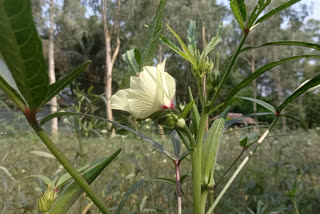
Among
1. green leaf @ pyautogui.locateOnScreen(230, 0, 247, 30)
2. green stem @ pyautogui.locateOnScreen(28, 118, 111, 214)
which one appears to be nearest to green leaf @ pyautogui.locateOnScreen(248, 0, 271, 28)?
green leaf @ pyautogui.locateOnScreen(230, 0, 247, 30)

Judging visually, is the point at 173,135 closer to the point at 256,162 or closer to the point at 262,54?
the point at 256,162

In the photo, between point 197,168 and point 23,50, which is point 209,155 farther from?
point 23,50

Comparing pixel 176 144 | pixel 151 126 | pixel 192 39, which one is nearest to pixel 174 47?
pixel 192 39

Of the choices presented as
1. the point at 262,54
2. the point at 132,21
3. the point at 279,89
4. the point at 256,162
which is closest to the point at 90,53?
the point at 132,21

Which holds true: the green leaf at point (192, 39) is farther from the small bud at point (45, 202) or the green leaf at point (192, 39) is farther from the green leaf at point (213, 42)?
the small bud at point (45, 202)

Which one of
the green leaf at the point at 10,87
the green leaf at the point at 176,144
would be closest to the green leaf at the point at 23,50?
the green leaf at the point at 10,87

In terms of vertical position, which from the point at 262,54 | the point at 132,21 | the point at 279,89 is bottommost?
the point at 279,89
